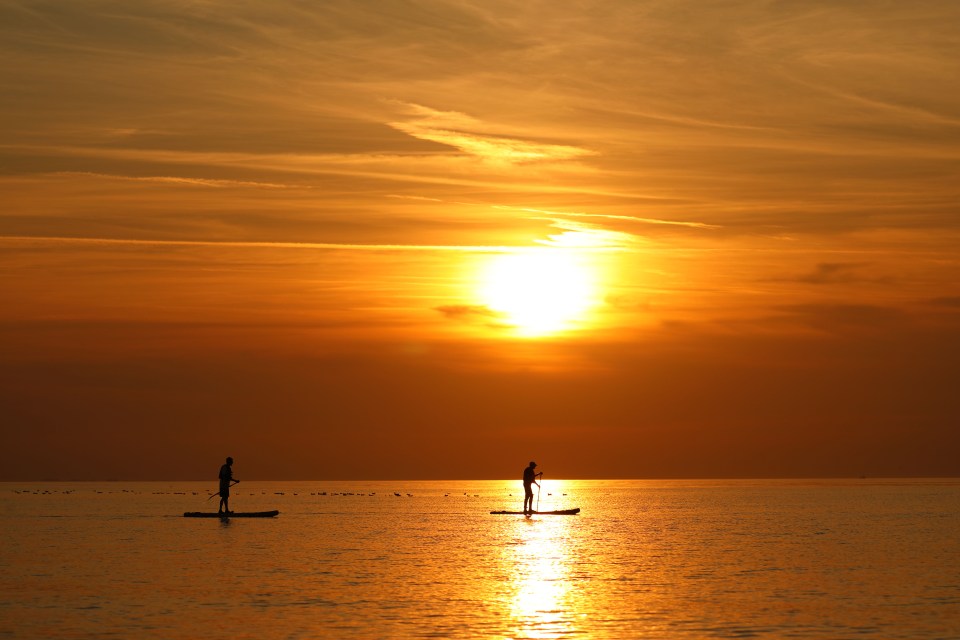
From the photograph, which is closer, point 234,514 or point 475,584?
point 475,584

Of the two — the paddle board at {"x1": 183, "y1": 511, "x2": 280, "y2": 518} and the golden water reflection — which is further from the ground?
the paddle board at {"x1": 183, "y1": 511, "x2": 280, "y2": 518}

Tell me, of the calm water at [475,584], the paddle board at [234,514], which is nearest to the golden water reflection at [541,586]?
the calm water at [475,584]

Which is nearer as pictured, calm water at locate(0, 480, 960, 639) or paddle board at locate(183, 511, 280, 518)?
calm water at locate(0, 480, 960, 639)

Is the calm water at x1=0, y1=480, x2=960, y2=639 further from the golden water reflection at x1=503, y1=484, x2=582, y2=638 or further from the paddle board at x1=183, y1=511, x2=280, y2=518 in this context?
the paddle board at x1=183, y1=511, x2=280, y2=518

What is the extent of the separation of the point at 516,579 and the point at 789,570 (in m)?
10.5

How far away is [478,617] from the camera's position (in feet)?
107

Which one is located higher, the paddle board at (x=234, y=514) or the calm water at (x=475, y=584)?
the paddle board at (x=234, y=514)

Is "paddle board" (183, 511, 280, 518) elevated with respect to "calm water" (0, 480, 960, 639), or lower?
elevated

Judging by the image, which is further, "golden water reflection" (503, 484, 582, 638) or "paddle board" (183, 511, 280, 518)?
"paddle board" (183, 511, 280, 518)

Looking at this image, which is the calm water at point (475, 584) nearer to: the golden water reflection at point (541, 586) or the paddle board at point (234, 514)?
the golden water reflection at point (541, 586)

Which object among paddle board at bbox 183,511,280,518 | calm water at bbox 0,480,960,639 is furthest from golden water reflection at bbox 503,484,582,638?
paddle board at bbox 183,511,280,518

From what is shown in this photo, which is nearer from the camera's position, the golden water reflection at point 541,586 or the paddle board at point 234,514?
the golden water reflection at point 541,586

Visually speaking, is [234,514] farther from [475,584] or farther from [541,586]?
[541,586]

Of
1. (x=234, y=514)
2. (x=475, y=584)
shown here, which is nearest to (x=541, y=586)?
(x=475, y=584)
